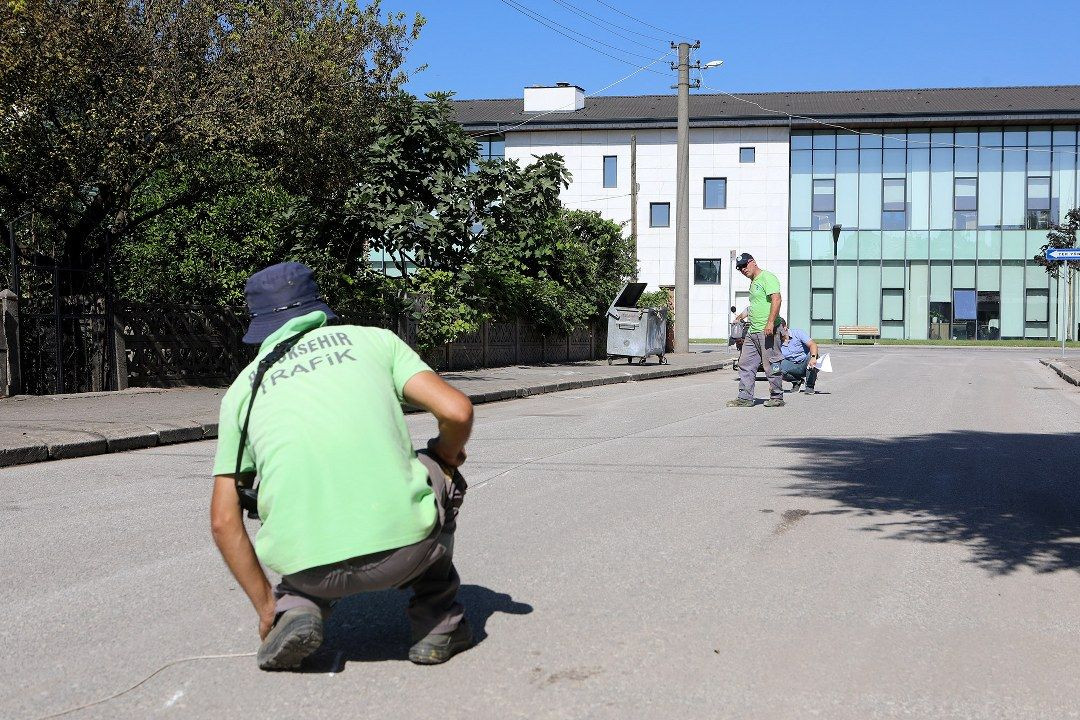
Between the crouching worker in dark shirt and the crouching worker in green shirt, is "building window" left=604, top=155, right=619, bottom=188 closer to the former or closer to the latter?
the crouching worker in dark shirt

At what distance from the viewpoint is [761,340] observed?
1452cm

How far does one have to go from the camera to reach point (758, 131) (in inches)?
2141

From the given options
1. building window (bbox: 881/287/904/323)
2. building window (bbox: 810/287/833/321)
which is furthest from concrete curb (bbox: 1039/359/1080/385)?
building window (bbox: 810/287/833/321)

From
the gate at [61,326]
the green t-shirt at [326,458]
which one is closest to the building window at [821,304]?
the gate at [61,326]

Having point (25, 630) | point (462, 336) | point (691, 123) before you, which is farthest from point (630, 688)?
A: point (691, 123)

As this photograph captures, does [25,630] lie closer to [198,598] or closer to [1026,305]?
[198,598]

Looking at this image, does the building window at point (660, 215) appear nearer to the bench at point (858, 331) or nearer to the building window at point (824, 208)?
the building window at point (824, 208)

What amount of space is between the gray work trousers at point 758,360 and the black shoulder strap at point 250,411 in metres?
11.2

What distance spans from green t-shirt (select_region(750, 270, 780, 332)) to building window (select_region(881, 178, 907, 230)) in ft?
137

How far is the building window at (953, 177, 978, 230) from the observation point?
174ft

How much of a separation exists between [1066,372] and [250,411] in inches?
905

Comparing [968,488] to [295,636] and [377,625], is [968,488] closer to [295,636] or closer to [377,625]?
[377,625]

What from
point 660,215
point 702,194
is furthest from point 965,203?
point 660,215

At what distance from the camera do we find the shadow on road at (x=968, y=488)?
611 centimetres
